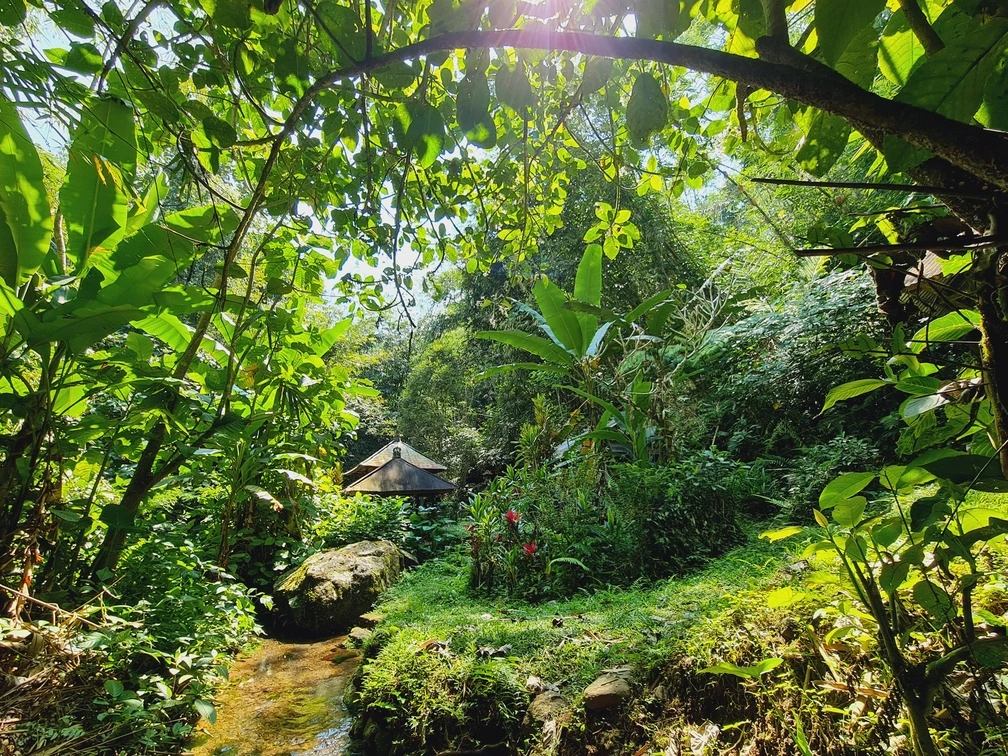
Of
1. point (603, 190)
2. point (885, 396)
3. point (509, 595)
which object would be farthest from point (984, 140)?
point (603, 190)

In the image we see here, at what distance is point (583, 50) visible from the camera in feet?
1.69

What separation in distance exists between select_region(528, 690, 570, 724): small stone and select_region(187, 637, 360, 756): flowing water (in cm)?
105

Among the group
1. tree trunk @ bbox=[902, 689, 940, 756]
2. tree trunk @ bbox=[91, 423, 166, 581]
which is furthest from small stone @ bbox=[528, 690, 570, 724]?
tree trunk @ bbox=[91, 423, 166, 581]

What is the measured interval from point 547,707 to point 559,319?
99.4 inches

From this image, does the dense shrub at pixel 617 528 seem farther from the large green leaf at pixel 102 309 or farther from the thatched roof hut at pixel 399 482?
the thatched roof hut at pixel 399 482

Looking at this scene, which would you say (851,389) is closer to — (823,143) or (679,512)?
(823,143)

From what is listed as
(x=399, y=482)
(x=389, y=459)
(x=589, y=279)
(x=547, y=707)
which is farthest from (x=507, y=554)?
(x=389, y=459)

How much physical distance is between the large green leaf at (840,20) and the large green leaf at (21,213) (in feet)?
6.27

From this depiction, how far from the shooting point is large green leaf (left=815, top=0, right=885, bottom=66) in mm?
437

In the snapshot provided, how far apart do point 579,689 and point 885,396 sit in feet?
12.3

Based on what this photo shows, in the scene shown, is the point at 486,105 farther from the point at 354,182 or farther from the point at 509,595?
the point at 509,595

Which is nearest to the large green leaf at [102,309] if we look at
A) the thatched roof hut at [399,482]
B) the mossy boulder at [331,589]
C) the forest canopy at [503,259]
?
the forest canopy at [503,259]

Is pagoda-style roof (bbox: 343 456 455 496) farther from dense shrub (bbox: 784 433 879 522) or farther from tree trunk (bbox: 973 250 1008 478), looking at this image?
tree trunk (bbox: 973 250 1008 478)

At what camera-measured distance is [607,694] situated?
1.49m
